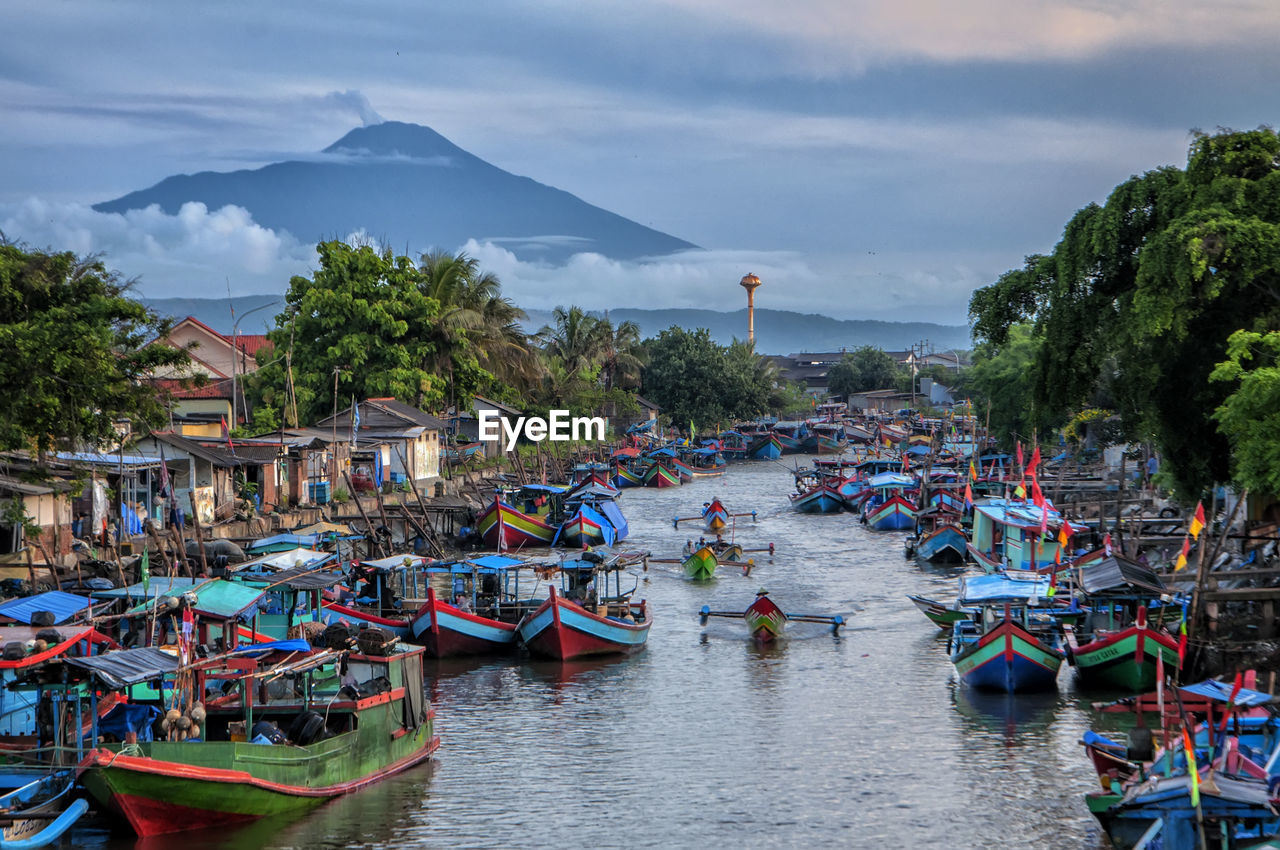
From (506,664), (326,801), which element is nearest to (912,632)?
(506,664)

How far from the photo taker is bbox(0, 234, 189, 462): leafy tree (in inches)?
955

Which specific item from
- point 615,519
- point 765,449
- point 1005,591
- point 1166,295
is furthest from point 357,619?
point 765,449

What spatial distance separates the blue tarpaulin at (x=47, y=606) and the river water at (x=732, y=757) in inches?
184

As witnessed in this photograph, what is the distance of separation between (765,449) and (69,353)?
80.2 meters

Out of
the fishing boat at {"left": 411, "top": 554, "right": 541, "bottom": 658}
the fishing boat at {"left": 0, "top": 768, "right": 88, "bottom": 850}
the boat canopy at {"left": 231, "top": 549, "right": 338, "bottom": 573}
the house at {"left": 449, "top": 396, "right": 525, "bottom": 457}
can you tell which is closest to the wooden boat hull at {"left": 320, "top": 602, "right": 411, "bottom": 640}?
the fishing boat at {"left": 411, "top": 554, "right": 541, "bottom": 658}

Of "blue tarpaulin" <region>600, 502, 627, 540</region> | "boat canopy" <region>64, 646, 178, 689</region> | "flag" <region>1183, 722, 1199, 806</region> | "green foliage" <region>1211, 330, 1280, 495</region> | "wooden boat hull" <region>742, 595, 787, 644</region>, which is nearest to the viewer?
"flag" <region>1183, 722, 1199, 806</region>

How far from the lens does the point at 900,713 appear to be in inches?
992

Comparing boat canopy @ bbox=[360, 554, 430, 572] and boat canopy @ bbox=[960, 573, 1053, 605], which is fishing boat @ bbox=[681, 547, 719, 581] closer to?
boat canopy @ bbox=[360, 554, 430, 572]

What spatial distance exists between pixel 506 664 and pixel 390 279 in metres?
34.1

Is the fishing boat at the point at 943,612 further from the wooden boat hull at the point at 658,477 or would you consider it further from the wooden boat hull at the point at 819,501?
the wooden boat hull at the point at 658,477

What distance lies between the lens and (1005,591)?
25719 millimetres

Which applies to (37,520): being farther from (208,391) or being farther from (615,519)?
(208,391)

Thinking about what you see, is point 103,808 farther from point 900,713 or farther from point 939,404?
point 939,404

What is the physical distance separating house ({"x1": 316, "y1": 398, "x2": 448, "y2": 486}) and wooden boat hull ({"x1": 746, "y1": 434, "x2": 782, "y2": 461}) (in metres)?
48.0
